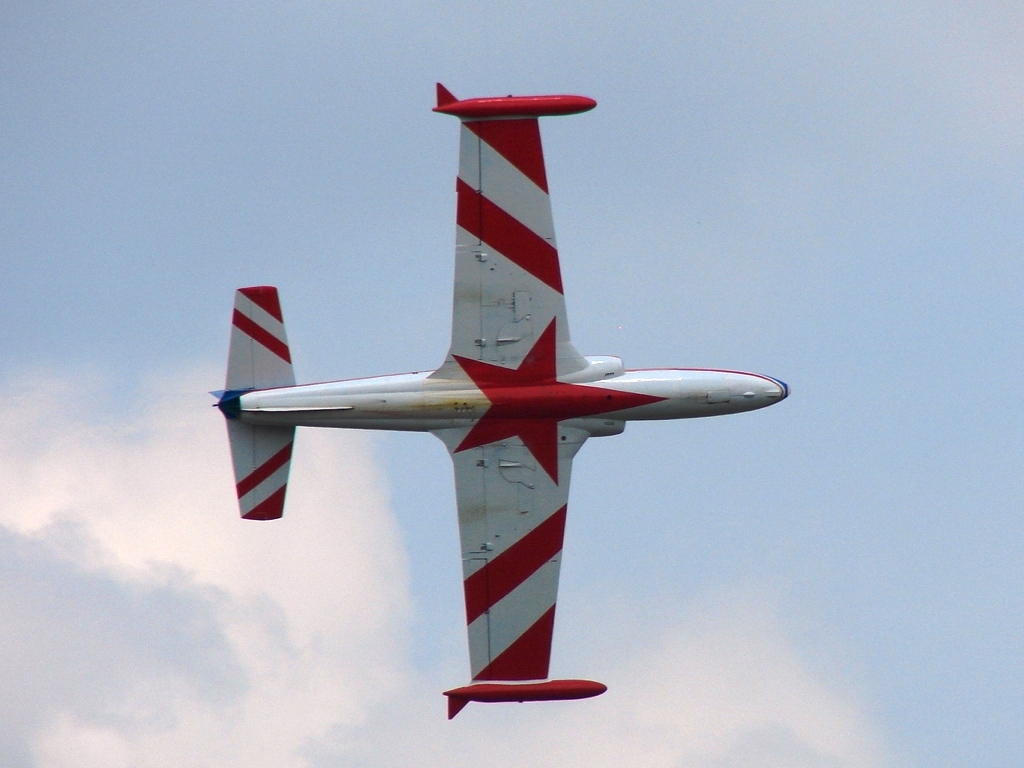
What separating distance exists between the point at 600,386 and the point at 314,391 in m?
5.16

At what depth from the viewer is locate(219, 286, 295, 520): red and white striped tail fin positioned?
29.0 meters

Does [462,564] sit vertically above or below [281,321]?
below

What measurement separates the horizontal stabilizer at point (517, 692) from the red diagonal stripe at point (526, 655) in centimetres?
18

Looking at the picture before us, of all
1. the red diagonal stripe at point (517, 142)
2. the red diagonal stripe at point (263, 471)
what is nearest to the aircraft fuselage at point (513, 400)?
the red diagonal stripe at point (263, 471)

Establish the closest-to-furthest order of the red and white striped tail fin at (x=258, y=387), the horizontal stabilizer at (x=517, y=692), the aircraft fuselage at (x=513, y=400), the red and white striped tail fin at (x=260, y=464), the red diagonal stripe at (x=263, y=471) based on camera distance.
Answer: the aircraft fuselage at (x=513, y=400) < the red and white striped tail fin at (x=258, y=387) < the red and white striped tail fin at (x=260, y=464) < the red diagonal stripe at (x=263, y=471) < the horizontal stabilizer at (x=517, y=692)

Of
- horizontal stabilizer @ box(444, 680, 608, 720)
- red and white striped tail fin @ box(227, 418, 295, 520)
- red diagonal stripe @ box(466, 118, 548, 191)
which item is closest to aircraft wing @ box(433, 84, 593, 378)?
red diagonal stripe @ box(466, 118, 548, 191)

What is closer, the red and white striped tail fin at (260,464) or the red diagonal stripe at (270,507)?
the red and white striped tail fin at (260,464)

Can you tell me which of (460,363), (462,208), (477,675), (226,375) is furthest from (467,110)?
(477,675)

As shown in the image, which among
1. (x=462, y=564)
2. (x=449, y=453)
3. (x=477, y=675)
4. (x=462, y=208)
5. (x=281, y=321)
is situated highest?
(x=462, y=208)

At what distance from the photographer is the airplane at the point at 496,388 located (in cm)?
2891

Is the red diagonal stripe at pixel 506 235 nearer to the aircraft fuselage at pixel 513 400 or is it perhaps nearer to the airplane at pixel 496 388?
the airplane at pixel 496 388

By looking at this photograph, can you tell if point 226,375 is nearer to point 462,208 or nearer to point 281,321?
point 281,321

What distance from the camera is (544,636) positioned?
99.0 feet

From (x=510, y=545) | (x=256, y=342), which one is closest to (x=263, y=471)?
(x=256, y=342)
